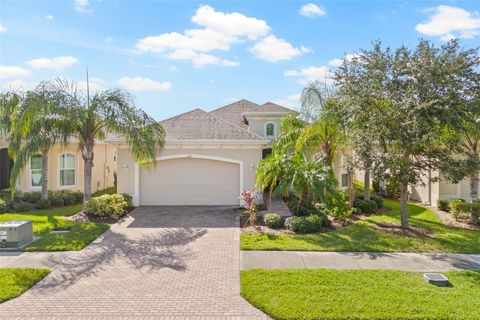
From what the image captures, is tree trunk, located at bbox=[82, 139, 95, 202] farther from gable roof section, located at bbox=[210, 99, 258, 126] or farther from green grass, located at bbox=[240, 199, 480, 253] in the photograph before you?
gable roof section, located at bbox=[210, 99, 258, 126]

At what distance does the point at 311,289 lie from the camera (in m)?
7.26

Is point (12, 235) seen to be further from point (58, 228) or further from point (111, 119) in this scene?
point (111, 119)

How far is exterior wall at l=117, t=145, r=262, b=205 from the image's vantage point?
17.0 meters

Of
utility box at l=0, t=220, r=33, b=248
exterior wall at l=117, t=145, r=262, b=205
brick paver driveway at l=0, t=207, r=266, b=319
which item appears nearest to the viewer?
brick paver driveway at l=0, t=207, r=266, b=319

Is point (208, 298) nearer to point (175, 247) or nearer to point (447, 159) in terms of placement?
point (175, 247)

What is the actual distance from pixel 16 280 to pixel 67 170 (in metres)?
13.0

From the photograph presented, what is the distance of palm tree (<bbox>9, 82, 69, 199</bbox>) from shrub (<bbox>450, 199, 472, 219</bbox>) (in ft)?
55.2

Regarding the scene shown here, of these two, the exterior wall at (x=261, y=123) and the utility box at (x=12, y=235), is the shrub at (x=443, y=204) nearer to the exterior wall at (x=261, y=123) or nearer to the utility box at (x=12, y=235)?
the exterior wall at (x=261, y=123)

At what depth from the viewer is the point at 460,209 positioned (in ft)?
47.0

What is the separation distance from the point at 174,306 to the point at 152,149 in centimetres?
853

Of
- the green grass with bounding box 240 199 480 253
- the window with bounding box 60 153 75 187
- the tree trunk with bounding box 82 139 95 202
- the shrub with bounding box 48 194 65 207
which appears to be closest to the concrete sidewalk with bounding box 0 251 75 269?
the tree trunk with bounding box 82 139 95 202

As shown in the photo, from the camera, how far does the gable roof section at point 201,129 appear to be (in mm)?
17062

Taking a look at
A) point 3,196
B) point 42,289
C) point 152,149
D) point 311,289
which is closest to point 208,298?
point 311,289

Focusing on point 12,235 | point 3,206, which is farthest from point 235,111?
point 12,235
